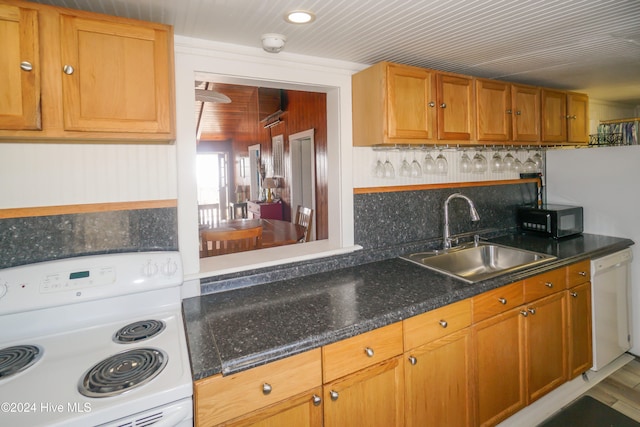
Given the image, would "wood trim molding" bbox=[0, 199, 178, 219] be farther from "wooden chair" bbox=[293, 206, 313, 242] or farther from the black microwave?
the black microwave

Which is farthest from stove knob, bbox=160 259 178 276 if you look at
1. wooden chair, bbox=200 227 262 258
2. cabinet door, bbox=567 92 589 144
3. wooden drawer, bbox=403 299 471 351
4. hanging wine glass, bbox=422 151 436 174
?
cabinet door, bbox=567 92 589 144

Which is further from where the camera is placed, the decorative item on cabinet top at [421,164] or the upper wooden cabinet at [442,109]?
the decorative item on cabinet top at [421,164]

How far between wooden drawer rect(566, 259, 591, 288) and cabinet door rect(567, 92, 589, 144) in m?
1.09

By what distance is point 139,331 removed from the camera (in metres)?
1.33

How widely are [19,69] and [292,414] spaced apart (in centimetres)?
148

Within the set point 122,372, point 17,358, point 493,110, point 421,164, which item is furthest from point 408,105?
point 17,358

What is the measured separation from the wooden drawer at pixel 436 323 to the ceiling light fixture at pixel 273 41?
1.40 meters

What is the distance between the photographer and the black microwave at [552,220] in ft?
8.67

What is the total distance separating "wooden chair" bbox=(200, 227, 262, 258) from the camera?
244 centimetres

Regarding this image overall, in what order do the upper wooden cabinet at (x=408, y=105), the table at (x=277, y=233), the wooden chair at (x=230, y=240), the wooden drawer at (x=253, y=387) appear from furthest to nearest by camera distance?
the table at (x=277, y=233) < the wooden chair at (x=230, y=240) < the upper wooden cabinet at (x=408, y=105) < the wooden drawer at (x=253, y=387)

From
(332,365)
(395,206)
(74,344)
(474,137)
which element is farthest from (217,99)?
(332,365)

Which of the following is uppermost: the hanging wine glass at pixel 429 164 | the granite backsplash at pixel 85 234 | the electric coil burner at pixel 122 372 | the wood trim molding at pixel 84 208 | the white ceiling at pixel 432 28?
the white ceiling at pixel 432 28

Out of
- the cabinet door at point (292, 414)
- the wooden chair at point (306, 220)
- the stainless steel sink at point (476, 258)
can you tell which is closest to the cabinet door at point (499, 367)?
the stainless steel sink at point (476, 258)

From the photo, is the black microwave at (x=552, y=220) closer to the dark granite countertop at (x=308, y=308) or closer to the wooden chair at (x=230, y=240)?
the dark granite countertop at (x=308, y=308)
